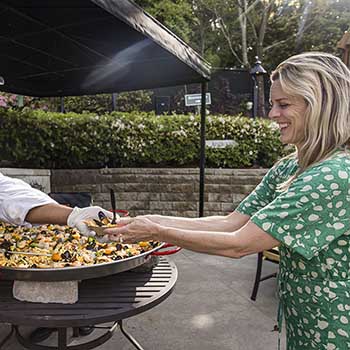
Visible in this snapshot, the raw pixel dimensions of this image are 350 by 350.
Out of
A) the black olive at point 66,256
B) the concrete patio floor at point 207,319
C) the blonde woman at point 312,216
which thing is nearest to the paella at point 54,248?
the black olive at point 66,256

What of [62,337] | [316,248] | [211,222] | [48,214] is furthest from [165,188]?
[316,248]

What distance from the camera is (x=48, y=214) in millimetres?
2031

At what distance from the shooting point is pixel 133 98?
995cm

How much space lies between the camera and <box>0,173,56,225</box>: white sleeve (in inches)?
78.0

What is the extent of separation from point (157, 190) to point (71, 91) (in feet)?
6.45

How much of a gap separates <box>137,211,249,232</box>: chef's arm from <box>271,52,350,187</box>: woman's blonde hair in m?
0.56

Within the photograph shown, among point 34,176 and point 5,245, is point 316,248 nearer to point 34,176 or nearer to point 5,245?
point 5,245

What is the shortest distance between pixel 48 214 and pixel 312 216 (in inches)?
53.9

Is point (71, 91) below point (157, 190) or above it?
above

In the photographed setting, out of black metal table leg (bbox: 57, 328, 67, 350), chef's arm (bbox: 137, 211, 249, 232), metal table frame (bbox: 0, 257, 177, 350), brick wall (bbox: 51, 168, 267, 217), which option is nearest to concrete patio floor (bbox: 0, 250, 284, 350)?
metal table frame (bbox: 0, 257, 177, 350)

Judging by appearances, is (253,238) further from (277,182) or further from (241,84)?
(241,84)

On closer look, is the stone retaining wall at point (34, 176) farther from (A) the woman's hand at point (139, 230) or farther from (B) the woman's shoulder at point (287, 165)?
(B) the woman's shoulder at point (287, 165)

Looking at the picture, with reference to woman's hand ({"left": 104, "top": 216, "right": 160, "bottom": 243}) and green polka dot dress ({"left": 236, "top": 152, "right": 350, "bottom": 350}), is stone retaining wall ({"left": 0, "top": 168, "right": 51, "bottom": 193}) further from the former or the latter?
green polka dot dress ({"left": 236, "top": 152, "right": 350, "bottom": 350})

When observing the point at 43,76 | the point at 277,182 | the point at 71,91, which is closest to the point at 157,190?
the point at 71,91
